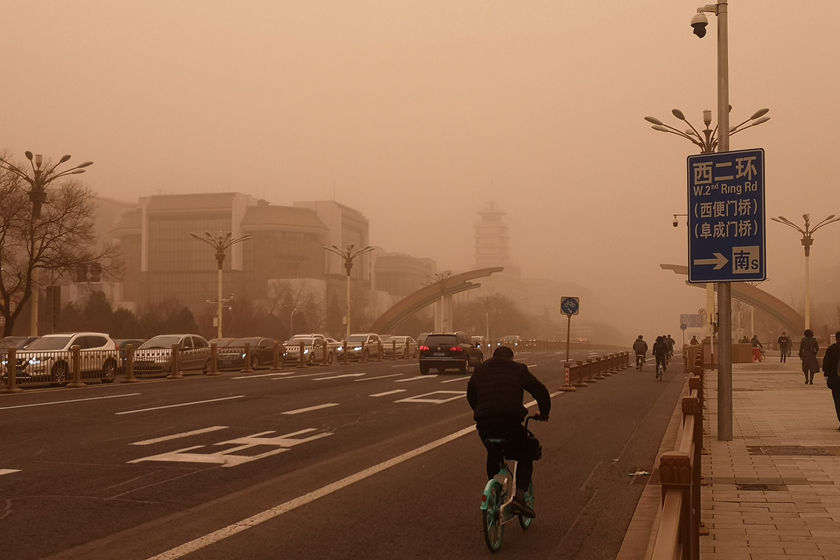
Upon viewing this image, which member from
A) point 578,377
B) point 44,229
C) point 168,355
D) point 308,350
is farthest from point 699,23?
point 44,229

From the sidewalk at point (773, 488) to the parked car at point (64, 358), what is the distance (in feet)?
64.2

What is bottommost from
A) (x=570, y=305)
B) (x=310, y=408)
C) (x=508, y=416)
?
(x=310, y=408)

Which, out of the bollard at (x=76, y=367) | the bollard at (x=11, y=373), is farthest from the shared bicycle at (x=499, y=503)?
the bollard at (x=76, y=367)

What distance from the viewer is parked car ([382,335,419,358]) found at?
6078 cm

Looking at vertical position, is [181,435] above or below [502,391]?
below

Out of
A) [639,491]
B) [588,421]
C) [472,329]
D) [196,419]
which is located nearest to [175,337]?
[196,419]

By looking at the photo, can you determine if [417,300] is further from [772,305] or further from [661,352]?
[661,352]

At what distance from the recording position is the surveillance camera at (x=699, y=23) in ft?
50.0

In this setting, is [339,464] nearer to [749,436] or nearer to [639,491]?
[639,491]

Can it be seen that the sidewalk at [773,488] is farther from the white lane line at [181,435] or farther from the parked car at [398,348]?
the parked car at [398,348]

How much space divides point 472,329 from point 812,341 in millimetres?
137026

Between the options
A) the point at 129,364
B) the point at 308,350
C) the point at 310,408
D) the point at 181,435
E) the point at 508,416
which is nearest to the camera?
the point at 508,416

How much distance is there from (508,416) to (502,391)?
0.23 m

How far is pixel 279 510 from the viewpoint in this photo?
28.7ft
